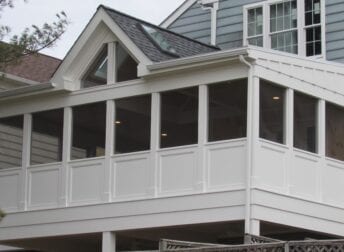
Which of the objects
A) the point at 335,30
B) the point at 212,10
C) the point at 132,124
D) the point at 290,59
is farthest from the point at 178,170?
the point at 212,10

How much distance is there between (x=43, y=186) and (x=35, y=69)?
818 centimetres

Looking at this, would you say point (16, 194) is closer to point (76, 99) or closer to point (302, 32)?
point (76, 99)

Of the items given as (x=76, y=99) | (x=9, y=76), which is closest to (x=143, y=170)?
(x=76, y=99)

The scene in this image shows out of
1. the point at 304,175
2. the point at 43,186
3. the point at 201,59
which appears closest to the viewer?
the point at 201,59

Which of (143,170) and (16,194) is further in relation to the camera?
(16,194)

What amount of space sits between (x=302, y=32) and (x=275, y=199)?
26.1 ft

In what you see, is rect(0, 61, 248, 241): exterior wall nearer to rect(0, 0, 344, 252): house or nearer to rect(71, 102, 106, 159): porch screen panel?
rect(0, 0, 344, 252): house

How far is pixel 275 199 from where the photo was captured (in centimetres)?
1838

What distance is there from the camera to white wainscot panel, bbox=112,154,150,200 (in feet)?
64.4

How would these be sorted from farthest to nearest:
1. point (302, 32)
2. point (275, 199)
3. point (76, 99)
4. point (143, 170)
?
point (302, 32), point (76, 99), point (143, 170), point (275, 199)

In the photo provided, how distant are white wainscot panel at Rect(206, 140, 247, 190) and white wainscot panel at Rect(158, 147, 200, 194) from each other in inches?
12.7

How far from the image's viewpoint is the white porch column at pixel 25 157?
70.3 ft

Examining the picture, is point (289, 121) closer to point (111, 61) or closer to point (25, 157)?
point (111, 61)

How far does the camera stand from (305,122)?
19.7 m
